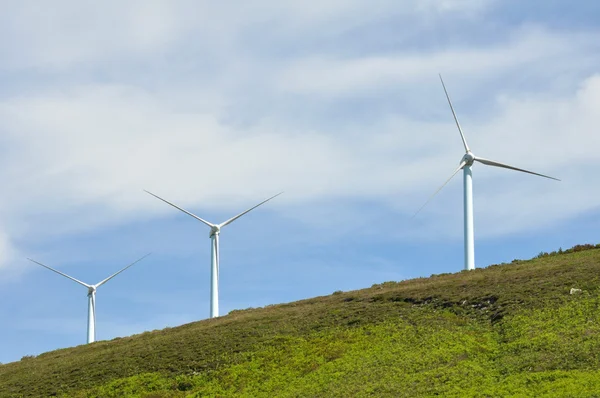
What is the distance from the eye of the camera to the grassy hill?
50469 millimetres

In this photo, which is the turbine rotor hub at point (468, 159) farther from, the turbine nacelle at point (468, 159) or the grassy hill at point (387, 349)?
the grassy hill at point (387, 349)

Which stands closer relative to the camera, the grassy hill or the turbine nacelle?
the grassy hill

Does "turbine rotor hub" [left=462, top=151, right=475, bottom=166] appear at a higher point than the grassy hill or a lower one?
higher

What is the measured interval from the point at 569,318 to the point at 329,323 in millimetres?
18480

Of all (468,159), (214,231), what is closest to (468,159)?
(468,159)

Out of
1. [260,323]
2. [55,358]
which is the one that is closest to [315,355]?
[260,323]

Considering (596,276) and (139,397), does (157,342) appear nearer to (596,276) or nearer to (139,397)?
(139,397)

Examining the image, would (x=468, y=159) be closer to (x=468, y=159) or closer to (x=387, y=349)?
(x=468, y=159)

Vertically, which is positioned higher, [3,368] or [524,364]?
[3,368]

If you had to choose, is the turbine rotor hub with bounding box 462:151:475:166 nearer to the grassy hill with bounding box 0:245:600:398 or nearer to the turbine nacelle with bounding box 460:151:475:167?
the turbine nacelle with bounding box 460:151:475:167

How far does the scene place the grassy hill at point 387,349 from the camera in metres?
50.5

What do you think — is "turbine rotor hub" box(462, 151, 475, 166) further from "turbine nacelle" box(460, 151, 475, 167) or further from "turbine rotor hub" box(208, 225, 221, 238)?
"turbine rotor hub" box(208, 225, 221, 238)

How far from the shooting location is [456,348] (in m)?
56.4

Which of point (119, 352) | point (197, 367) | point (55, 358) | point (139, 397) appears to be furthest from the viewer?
point (55, 358)
